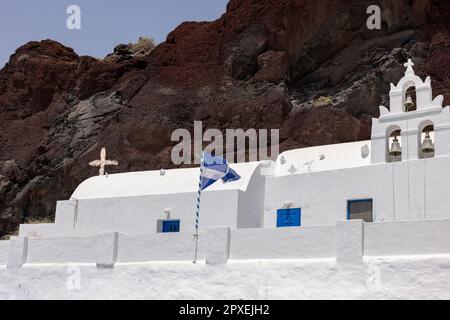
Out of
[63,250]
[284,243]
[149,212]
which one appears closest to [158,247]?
[149,212]

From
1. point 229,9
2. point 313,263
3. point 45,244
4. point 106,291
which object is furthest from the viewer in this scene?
point 229,9

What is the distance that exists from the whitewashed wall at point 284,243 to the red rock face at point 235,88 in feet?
51.1

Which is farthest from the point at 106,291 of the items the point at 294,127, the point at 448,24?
the point at 448,24

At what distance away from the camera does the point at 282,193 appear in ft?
69.1

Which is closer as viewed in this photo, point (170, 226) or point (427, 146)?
point (427, 146)

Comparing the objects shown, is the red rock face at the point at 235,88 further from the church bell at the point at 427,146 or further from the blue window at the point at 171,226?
the church bell at the point at 427,146

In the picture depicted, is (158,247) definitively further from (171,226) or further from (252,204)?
(252,204)

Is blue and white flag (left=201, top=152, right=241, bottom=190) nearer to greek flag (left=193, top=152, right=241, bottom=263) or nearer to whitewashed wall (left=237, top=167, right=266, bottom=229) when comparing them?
greek flag (left=193, top=152, right=241, bottom=263)

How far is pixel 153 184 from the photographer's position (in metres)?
23.0

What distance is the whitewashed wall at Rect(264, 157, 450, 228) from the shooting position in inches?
714

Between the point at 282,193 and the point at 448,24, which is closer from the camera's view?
the point at 282,193

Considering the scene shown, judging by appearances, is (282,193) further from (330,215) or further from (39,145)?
(39,145)

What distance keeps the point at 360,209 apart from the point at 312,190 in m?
1.67

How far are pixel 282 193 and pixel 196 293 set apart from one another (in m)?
4.94
